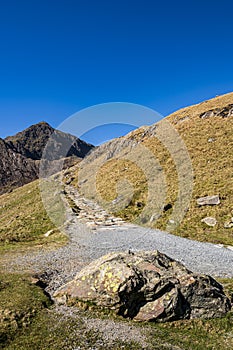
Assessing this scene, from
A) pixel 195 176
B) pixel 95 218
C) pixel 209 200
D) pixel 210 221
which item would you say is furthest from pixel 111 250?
pixel 195 176

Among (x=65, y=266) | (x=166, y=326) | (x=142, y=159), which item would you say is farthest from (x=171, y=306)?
(x=142, y=159)

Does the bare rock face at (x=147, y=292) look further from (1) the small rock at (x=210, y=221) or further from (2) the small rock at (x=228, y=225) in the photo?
(1) the small rock at (x=210, y=221)

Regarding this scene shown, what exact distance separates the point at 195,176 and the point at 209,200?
11.4 meters

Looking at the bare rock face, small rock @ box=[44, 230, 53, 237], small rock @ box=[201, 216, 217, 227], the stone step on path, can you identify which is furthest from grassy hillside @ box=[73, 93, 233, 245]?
the bare rock face

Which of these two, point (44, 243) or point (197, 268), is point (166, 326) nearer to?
point (197, 268)

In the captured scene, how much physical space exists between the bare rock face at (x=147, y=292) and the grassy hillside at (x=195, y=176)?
14.9 m

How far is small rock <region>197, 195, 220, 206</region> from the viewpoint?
3669 centimetres

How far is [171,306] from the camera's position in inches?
542

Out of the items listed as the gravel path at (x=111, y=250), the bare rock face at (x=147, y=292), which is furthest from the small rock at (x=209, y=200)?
the bare rock face at (x=147, y=292)

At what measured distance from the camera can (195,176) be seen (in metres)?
48.2

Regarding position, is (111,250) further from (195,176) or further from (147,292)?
(195,176)

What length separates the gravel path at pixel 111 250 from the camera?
20.9m

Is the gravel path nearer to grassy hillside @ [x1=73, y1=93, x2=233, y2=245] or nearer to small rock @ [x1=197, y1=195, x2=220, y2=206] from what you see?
grassy hillside @ [x1=73, y1=93, x2=233, y2=245]

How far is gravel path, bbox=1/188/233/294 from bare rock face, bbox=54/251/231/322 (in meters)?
4.24
